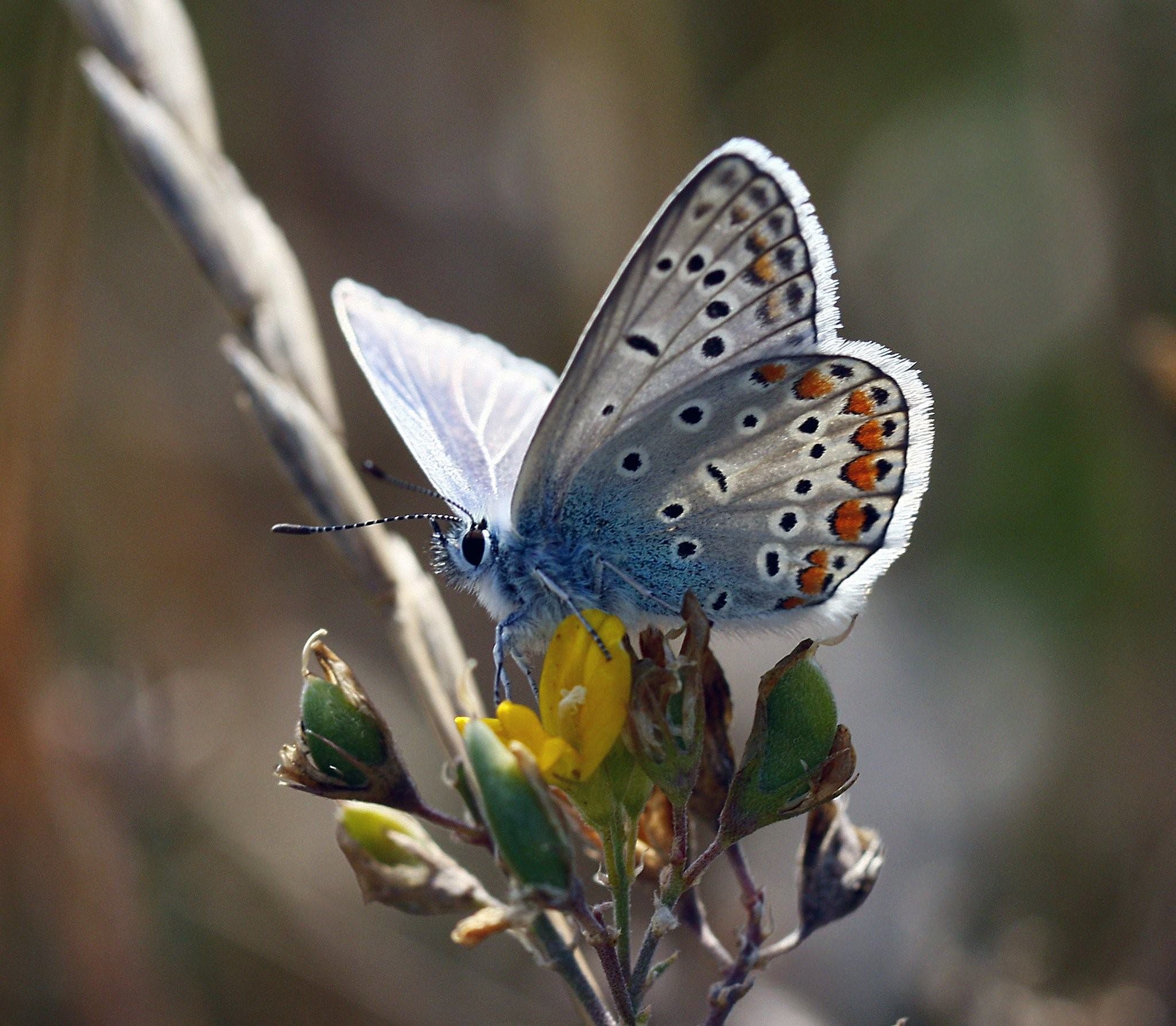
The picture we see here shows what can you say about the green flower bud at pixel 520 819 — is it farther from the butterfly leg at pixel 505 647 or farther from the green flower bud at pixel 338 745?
the butterfly leg at pixel 505 647

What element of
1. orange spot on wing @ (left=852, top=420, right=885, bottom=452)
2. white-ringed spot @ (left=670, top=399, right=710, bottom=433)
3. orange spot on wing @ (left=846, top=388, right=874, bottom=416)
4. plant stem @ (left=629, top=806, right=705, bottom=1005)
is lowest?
plant stem @ (left=629, top=806, right=705, bottom=1005)

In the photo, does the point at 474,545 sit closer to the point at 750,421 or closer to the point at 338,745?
the point at 750,421

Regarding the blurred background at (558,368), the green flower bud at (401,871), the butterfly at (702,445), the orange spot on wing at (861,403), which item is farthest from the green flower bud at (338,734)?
the blurred background at (558,368)

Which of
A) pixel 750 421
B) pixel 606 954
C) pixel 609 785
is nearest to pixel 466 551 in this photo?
pixel 750 421

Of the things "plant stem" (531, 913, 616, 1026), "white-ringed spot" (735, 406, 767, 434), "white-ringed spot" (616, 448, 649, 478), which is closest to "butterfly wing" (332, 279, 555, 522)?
"white-ringed spot" (616, 448, 649, 478)

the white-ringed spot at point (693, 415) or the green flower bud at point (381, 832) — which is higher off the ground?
the white-ringed spot at point (693, 415)

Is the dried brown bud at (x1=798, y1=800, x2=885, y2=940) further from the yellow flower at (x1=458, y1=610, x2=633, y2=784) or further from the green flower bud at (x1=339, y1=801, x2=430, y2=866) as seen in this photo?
the green flower bud at (x1=339, y1=801, x2=430, y2=866)
